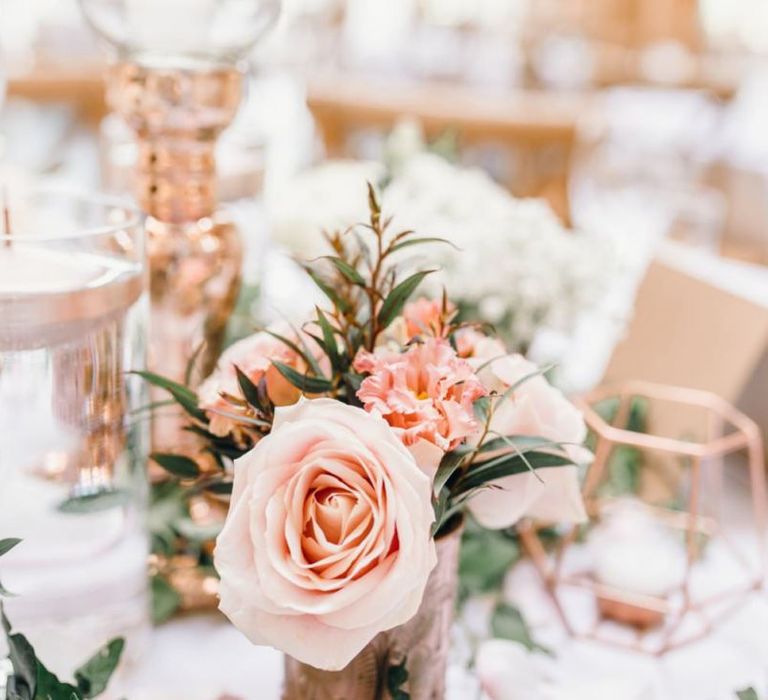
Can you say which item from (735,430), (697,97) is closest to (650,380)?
(735,430)

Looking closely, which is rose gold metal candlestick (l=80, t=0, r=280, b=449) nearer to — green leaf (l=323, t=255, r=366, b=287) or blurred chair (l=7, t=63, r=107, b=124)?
green leaf (l=323, t=255, r=366, b=287)

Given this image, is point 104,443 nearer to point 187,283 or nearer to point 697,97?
point 187,283

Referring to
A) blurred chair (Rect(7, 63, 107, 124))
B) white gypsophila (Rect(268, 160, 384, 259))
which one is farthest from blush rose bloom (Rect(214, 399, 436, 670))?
blurred chair (Rect(7, 63, 107, 124))

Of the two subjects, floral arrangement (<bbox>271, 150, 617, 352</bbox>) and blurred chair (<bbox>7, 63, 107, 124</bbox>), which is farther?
blurred chair (<bbox>7, 63, 107, 124</bbox>)

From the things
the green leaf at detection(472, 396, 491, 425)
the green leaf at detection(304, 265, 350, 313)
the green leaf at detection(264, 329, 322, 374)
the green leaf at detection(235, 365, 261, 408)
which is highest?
the green leaf at detection(304, 265, 350, 313)

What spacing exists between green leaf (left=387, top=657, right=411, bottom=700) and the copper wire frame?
0.66ft

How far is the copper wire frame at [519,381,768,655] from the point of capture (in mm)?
641

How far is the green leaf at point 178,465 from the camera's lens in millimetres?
523

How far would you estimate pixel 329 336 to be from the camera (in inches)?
19.2

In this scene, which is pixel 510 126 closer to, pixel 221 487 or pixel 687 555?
pixel 687 555

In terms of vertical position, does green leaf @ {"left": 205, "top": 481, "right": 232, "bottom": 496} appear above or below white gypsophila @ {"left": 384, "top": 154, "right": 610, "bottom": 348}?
below

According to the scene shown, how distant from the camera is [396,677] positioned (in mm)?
498

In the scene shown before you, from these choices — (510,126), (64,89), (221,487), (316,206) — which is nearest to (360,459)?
(221,487)

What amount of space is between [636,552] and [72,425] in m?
0.42
